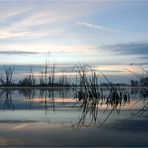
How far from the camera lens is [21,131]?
22.6ft

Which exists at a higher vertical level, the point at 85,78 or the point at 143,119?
the point at 85,78

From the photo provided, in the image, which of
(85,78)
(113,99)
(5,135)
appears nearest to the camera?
(5,135)

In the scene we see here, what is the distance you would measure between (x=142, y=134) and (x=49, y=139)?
1682 mm

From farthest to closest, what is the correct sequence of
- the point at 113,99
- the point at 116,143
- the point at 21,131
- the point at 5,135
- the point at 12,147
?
the point at 113,99 → the point at 21,131 → the point at 5,135 → the point at 116,143 → the point at 12,147

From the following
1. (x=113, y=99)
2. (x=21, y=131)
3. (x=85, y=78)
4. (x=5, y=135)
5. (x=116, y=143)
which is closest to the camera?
(x=116, y=143)

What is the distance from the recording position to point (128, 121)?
8547 millimetres

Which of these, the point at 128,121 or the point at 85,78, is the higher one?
the point at 85,78

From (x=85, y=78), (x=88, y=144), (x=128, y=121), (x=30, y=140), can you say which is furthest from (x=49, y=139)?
(x=85, y=78)

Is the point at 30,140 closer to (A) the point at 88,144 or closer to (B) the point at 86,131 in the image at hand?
(A) the point at 88,144

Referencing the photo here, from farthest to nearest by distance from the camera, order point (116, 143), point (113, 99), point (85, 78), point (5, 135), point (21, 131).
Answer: point (113, 99) → point (85, 78) → point (21, 131) → point (5, 135) → point (116, 143)

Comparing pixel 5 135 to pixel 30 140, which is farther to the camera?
pixel 5 135

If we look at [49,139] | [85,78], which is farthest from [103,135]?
[85,78]

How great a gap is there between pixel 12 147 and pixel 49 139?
0.85m

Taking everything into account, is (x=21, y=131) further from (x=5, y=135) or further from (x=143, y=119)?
(x=143, y=119)
